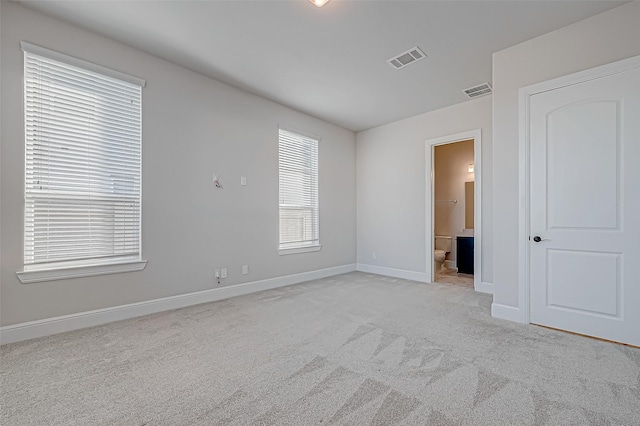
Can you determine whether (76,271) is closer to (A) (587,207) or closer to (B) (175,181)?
(B) (175,181)

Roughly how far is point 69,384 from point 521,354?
3.19 meters

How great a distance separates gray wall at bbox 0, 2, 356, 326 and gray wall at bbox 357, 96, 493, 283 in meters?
1.20

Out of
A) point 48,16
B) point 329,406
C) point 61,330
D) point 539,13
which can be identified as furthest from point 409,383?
point 48,16

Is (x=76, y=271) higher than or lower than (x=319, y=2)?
lower

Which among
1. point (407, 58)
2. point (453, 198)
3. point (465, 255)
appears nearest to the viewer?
point (407, 58)

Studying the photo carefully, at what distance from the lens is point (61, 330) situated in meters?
2.60

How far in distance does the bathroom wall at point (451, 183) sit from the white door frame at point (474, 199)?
4.93 feet

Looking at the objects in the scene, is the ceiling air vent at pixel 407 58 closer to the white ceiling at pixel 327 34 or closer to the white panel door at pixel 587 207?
Result: the white ceiling at pixel 327 34

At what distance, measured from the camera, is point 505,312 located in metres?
2.97

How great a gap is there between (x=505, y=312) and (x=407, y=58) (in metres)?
2.95

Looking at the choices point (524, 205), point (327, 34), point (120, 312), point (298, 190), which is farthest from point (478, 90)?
point (120, 312)

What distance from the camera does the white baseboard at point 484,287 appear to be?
4.04 metres

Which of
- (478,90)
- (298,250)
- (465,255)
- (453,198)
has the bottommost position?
(465,255)

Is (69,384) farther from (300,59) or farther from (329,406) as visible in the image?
(300,59)
